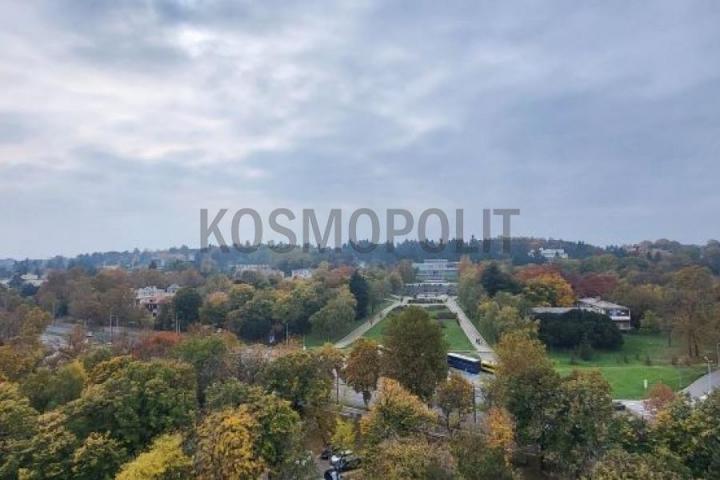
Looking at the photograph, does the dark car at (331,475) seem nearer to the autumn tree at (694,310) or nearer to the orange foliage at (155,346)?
the orange foliage at (155,346)

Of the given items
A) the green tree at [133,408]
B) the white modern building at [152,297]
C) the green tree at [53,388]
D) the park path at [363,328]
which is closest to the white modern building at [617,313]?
the park path at [363,328]

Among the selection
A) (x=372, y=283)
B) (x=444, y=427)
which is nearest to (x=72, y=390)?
(x=444, y=427)

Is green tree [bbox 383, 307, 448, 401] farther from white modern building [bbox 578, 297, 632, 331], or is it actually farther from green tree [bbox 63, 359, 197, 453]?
white modern building [bbox 578, 297, 632, 331]

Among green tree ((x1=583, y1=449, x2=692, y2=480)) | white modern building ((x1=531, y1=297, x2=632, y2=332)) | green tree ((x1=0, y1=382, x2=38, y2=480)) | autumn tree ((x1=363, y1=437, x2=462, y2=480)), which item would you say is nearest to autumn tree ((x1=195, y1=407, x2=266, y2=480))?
autumn tree ((x1=363, y1=437, x2=462, y2=480))

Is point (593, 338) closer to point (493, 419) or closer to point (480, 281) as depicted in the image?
point (480, 281)

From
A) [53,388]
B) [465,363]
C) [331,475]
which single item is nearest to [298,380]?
[331,475]

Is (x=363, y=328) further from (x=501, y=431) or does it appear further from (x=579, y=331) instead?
(x=501, y=431)

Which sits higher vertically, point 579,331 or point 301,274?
point 301,274

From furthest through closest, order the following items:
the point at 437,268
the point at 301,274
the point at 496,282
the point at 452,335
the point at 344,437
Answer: the point at 437,268 < the point at 301,274 < the point at 496,282 < the point at 452,335 < the point at 344,437
